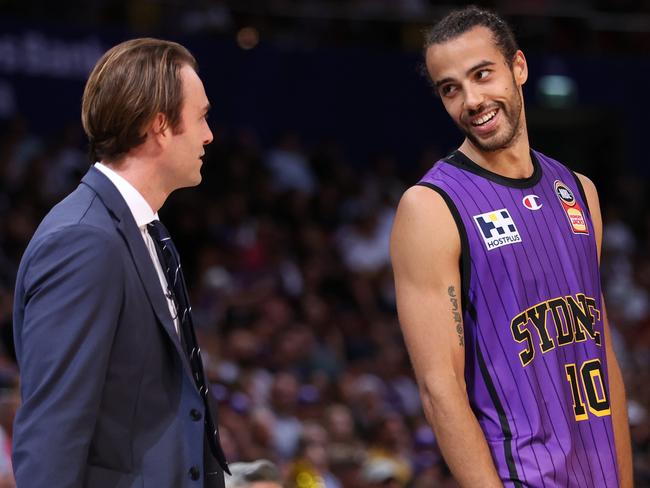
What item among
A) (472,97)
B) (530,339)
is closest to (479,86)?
(472,97)

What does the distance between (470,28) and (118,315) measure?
4.86 feet

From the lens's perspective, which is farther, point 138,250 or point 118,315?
point 138,250

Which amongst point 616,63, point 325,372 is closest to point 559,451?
point 325,372

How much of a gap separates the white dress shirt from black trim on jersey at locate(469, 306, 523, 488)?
36.7 inches

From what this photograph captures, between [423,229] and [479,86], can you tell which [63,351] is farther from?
[479,86]

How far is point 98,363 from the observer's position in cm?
243

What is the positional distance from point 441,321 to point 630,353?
8956mm

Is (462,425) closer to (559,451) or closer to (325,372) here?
(559,451)

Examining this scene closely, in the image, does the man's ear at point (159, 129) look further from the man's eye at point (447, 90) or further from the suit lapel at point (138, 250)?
the man's eye at point (447, 90)

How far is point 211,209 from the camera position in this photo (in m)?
10.7

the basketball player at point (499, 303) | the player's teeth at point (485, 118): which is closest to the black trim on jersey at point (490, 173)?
the basketball player at point (499, 303)

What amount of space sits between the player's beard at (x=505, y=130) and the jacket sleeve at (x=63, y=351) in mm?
1347

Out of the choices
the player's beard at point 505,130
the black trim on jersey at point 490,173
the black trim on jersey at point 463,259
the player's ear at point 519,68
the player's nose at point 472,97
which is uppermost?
the player's ear at point 519,68

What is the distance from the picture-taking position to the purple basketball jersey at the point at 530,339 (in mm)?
3186
